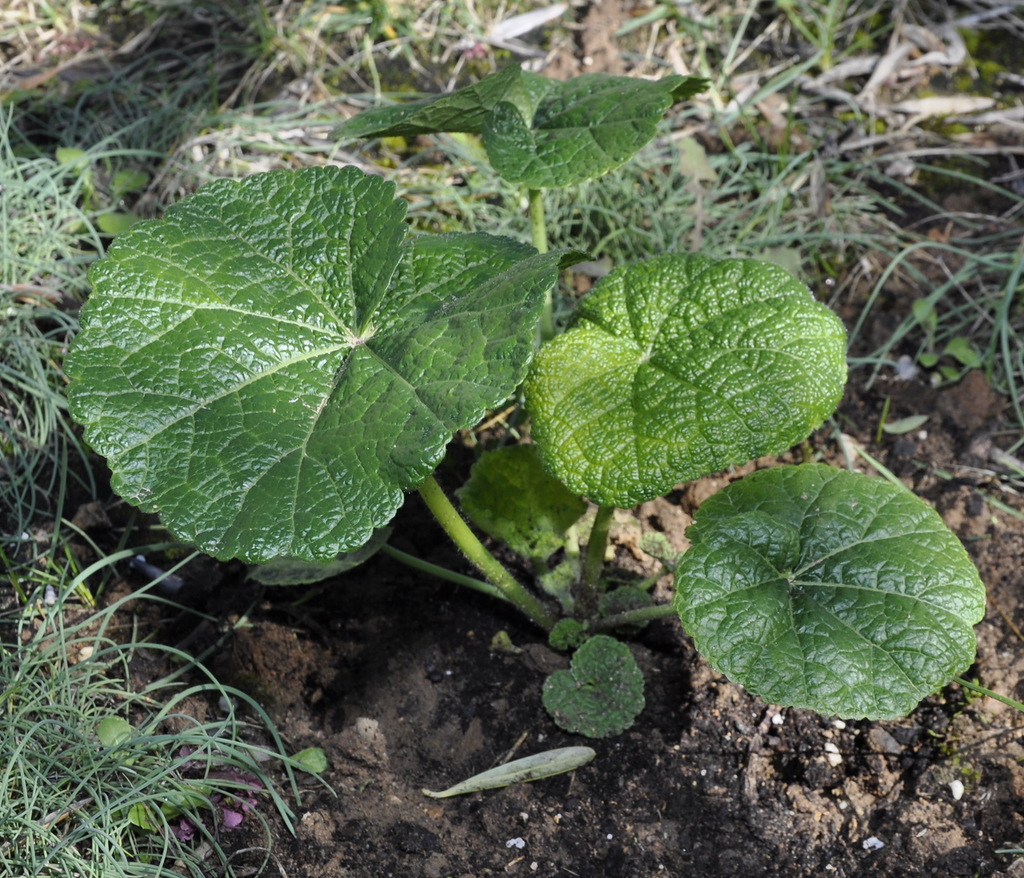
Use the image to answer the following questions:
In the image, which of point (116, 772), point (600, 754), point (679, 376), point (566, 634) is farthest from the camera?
point (566, 634)

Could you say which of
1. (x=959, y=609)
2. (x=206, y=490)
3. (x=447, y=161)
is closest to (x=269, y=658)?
(x=206, y=490)

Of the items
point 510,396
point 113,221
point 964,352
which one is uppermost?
point 510,396

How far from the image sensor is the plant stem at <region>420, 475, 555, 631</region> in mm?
1951

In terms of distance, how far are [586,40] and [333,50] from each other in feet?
3.32

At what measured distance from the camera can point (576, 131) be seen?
2.12m

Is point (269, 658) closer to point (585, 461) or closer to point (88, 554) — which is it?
point (88, 554)

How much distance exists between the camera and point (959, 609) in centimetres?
177

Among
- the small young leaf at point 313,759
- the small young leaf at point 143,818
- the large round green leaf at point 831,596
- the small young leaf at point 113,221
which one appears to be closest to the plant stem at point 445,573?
the small young leaf at point 313,759

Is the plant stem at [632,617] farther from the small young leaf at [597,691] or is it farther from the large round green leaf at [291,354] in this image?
the large round green leaf at [291,354]

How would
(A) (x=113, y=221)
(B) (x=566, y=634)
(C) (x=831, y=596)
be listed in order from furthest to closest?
(A) (x=113, y=221) → (B) (x=566, y=634) → (C) (x=831, y=596)

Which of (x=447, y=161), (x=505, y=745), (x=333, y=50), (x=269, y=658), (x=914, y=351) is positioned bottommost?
(x=914, y=351)

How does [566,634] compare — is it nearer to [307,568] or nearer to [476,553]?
[476,553]

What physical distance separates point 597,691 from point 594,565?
0.29 meters

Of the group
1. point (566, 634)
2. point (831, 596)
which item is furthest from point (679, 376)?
point (566, 634)
